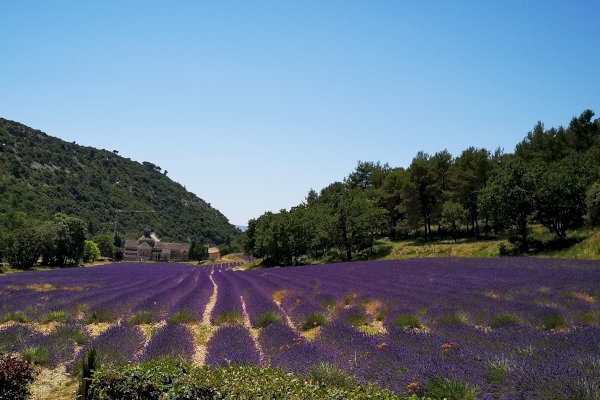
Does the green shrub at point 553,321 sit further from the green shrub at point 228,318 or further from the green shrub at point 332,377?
the green shrub at point 228,318

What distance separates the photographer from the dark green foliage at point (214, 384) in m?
4.17

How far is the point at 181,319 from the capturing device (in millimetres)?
11461

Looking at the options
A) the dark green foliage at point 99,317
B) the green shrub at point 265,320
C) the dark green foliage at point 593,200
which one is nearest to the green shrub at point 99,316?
the dark green foliage at point 99,317

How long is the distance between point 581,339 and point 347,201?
41.7 metres

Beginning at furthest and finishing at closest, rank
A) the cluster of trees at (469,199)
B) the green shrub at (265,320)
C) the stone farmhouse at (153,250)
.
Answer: the stone farmhouse at (153,250)
the cluster of trees at (469,199)
the green shrub at (265,320)

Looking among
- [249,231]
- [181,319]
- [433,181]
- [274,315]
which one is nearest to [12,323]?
[181,319]

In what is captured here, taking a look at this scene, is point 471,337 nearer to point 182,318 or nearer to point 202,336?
point 202,336

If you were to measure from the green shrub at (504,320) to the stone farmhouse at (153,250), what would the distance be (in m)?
121

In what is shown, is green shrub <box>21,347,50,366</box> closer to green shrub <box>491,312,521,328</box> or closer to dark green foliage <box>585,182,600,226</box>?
green shrub <box>491,312,521,328</box>

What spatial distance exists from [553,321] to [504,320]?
0.94 m

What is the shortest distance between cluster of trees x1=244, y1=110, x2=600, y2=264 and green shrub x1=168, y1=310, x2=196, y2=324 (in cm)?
2741

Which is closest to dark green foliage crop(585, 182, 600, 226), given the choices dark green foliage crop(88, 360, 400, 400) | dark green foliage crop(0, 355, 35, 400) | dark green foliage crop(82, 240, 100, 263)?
dark green foliage crop(88, 360, 400, 400)

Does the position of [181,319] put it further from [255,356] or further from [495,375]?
[495,375]

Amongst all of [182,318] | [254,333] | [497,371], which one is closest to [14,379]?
[254,333]
